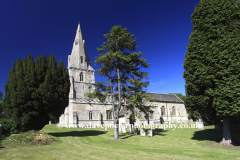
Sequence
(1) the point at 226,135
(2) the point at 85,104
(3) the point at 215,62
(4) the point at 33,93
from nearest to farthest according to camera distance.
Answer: (3) the point at 215,62 → (1) the point at 226,135 → (4) the point at 33,93 → (2) the point at 85,104

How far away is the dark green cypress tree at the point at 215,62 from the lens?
380 inches

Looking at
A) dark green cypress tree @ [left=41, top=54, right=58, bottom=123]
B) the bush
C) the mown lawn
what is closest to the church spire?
dark green cypress tree @ [left=41, top=54, right=58, bottom=123]

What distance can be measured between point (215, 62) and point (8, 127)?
16.3 meters

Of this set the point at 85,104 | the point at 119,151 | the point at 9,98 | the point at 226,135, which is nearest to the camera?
the point at 119,151

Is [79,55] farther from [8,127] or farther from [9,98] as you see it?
[8,127]

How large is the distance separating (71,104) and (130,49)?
78.2 feet

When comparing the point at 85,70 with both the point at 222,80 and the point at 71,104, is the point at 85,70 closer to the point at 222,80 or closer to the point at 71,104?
the point at 71,104

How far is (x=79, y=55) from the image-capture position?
151 ft

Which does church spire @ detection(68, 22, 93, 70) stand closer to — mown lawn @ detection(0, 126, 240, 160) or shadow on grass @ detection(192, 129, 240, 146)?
mown lawn @ detection(0, 126, 240, 160)

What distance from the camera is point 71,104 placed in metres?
36.1

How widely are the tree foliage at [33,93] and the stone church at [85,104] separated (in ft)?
62.9

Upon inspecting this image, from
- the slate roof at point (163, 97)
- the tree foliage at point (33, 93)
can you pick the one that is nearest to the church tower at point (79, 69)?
the slate roof at point (163, 97)

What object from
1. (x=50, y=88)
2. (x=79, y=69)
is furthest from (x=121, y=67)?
(x=79, y=69)

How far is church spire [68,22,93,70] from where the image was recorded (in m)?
45.2
